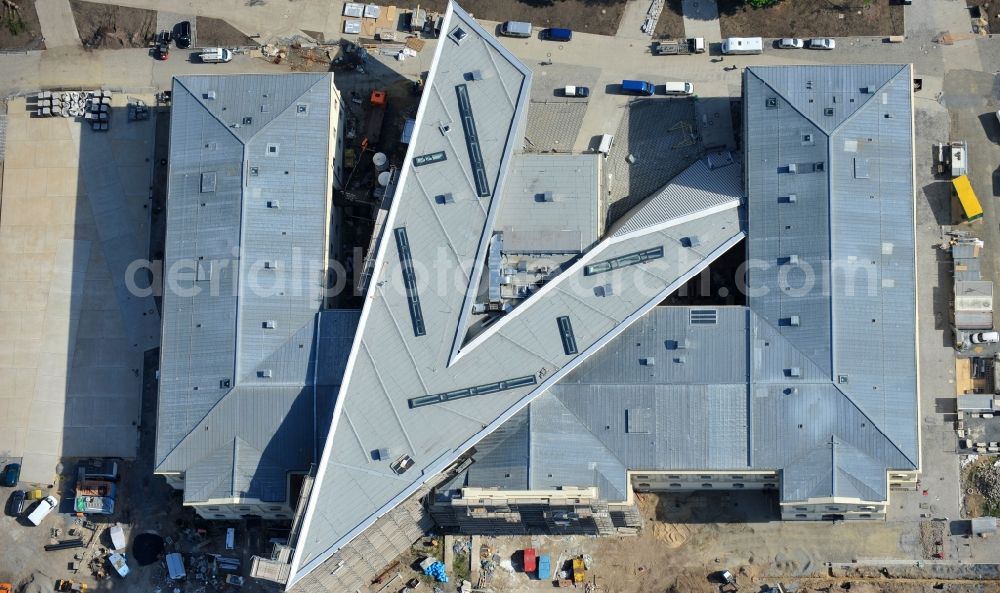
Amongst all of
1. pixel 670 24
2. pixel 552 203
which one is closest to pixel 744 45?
pixel 670 24

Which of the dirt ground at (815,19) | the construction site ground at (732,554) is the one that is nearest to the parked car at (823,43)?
the dirt ground at (815,19)

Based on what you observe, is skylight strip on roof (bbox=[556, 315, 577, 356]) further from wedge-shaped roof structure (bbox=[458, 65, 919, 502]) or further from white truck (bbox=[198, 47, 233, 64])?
white truck (bbox=[198, 47, 233, 64])

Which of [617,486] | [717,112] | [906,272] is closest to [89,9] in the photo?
[717,112]

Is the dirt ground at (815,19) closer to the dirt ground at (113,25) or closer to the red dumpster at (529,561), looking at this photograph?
the red dumpster at (529,561)

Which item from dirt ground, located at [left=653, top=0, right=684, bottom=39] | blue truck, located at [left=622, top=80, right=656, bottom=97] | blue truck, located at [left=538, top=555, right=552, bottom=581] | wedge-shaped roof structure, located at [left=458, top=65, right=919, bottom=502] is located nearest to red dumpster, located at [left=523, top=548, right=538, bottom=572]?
blue truck, located at [left=538, top=555, right=552, bottom=581]

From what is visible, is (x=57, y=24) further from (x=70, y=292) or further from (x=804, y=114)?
(x=804, y=114)
